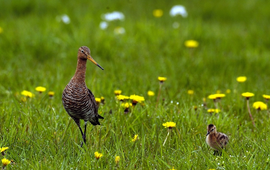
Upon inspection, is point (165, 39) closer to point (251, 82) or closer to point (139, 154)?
point (251, 82)

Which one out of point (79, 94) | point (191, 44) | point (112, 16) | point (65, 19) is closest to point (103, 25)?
point (112, 16)

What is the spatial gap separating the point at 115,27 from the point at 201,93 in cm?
297

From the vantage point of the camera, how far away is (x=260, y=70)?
21.9 ft

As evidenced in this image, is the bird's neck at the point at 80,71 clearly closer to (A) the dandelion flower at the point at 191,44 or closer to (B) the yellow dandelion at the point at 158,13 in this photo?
(A) the dandelion flower at the point at 191,44

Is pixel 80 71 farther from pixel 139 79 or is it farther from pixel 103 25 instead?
pixel 103 25

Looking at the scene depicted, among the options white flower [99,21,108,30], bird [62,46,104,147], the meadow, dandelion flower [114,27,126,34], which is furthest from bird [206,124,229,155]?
white flower [99,21,108,30]

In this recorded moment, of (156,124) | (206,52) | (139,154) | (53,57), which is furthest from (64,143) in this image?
(206,52)

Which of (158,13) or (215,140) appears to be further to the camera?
(158,13)

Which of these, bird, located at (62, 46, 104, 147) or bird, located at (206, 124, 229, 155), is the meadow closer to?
bird, located at (206, 124, 229, 155)

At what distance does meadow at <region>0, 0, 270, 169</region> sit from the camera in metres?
3.34

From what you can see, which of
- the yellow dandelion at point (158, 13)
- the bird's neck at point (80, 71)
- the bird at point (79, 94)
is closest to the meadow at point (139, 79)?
the yellow dandelion at point (158, 13)

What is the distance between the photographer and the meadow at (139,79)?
3.34 m

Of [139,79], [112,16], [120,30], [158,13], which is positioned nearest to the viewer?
[139,79]

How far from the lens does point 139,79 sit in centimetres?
577
